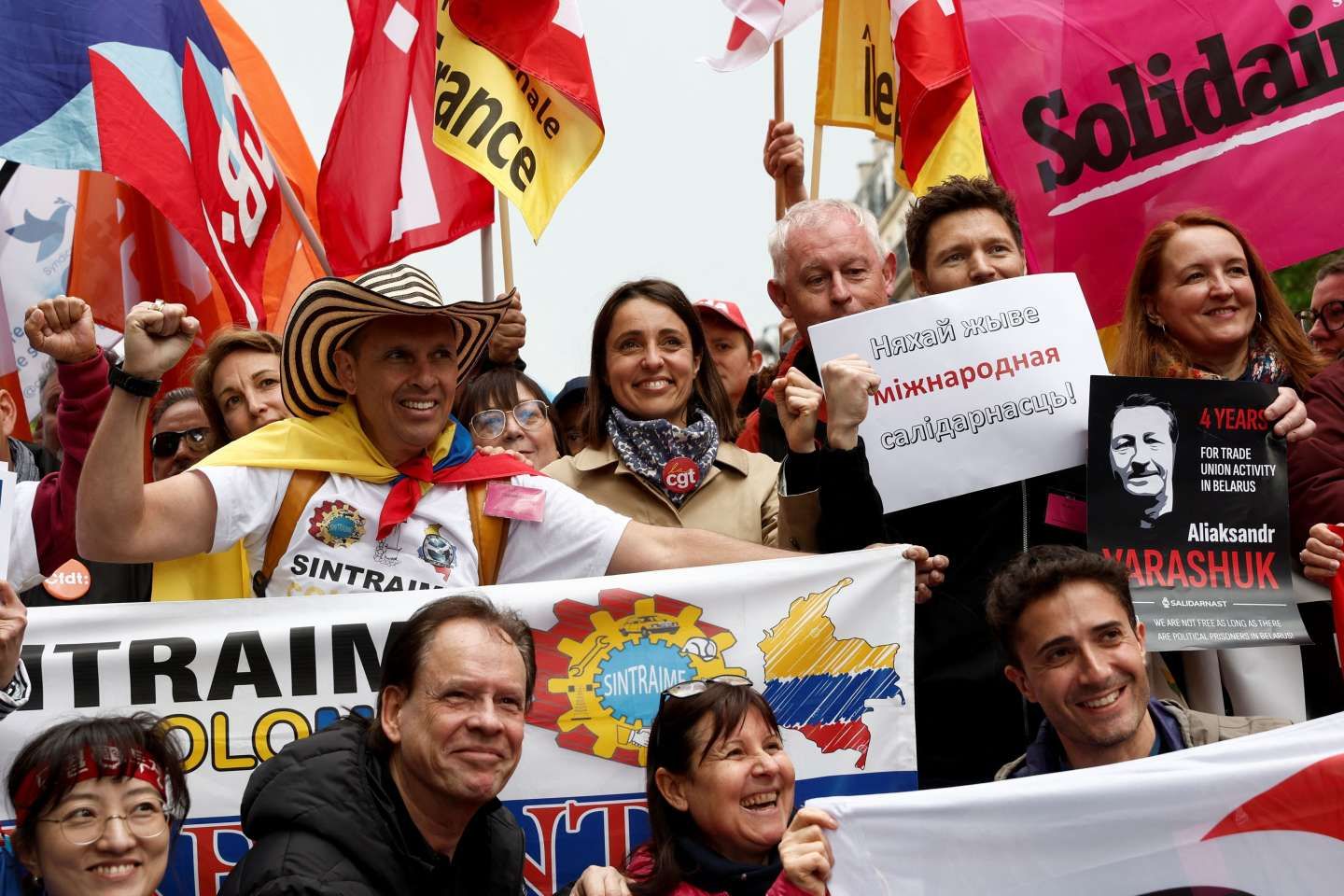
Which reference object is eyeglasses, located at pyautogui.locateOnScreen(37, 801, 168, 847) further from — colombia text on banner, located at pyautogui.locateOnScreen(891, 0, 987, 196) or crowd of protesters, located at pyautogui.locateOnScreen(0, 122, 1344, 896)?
colombia text on banner, located at pyautogui.locateOnScreen(891, 0, 987, 196)

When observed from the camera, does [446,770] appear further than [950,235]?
No

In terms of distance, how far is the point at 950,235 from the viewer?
18.2 feet

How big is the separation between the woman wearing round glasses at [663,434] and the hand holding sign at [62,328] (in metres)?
1.52

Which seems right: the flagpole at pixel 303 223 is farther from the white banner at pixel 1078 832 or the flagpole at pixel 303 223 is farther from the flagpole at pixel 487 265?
the white banner at pixel 1078 832

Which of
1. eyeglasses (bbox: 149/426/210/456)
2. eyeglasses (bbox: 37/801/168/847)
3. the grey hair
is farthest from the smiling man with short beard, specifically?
eyeglasses (bbox: 149/426/210/456)

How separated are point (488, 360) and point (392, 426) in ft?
7.18

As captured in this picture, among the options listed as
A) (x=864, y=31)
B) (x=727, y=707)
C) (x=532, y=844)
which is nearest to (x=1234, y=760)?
(x=727, y=707)

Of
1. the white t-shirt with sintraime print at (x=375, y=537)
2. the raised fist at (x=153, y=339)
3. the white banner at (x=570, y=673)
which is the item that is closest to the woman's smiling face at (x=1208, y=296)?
the white banner at (x=570, y=673)

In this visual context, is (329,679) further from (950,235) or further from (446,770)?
(950,235)

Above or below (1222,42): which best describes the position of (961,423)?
below

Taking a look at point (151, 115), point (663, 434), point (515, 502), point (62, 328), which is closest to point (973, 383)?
point (663, 434)

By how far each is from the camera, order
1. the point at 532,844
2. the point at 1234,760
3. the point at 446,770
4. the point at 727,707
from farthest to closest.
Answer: the point at 532,844 < the point at 727,707 < the point at 446,770 < the point at 1234,760

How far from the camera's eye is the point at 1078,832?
3.69 m

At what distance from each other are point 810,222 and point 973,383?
0.98 meters
